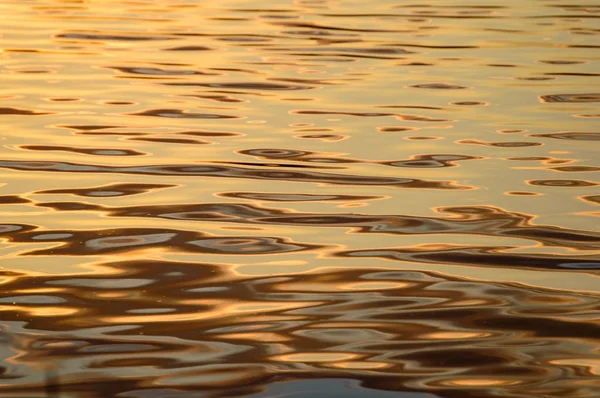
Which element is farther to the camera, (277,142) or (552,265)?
(277,142)

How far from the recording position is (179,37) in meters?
6.84

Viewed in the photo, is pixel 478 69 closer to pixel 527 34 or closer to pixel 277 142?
pixel 527 34

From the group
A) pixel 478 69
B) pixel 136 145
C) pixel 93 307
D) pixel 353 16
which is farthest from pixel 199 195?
pixel 353 16

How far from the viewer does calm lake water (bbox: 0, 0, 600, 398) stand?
2160 mm

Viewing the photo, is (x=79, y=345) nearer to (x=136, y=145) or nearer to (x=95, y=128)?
(x=136, y=145)

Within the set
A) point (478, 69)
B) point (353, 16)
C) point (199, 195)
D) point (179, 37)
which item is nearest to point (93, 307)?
point (199, 195)

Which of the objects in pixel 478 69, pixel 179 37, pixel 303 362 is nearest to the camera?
pixel 303 362

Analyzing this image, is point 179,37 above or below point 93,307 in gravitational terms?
above

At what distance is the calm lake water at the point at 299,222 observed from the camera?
2.16m

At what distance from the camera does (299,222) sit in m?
3.18

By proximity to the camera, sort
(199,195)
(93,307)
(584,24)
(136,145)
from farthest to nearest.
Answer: (584,24), (136,145), (199,195), (93,307)

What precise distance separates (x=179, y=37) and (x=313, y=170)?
10.8ft

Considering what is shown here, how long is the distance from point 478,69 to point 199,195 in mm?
2680

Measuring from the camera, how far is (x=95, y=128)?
14.3ft
